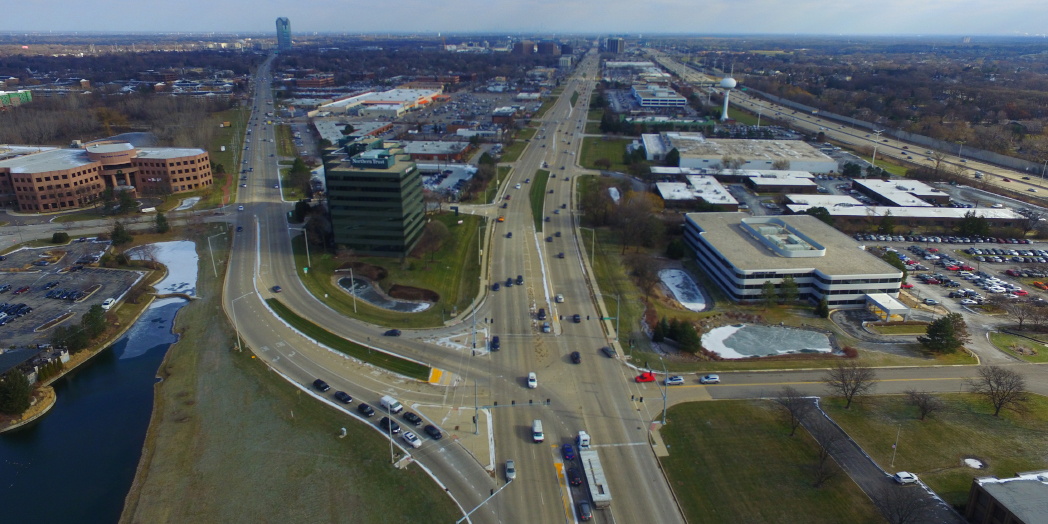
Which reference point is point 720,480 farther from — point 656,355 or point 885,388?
point 885,388

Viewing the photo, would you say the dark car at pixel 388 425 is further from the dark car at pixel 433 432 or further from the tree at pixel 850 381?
the tree at pixel 850 381

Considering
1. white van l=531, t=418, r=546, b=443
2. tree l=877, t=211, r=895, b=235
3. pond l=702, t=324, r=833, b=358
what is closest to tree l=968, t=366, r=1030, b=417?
pond l=702, t=324, r=833, b=358

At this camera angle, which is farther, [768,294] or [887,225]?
[887,225]

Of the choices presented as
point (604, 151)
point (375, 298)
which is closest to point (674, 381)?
point (375, 298)

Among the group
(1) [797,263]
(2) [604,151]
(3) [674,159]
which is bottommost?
A: (1) [797,263]

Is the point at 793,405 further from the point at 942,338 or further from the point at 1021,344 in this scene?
the point at 1021,344

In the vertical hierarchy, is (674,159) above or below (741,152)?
below

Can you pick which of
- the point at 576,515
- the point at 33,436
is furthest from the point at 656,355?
the point at 33,436
